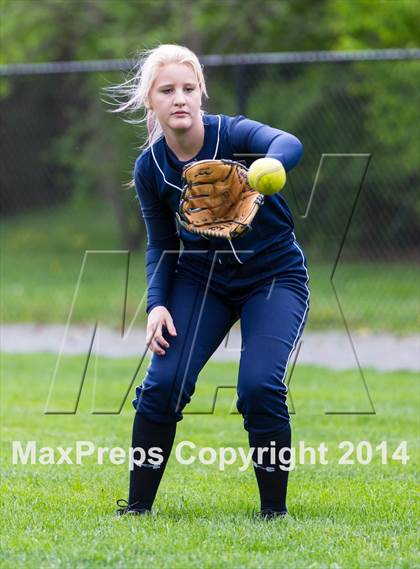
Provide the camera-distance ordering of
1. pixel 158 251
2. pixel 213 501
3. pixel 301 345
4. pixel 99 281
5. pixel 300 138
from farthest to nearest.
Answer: pixel 99 281 → pixel 300 138 → pixel 301 345 → pixel 213 501 → pixel 158 251

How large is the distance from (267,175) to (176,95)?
0.57 metres

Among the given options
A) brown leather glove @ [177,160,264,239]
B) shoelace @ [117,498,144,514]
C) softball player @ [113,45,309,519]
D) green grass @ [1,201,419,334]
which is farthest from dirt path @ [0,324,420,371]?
brown leather glove @ [177,160,264,239]

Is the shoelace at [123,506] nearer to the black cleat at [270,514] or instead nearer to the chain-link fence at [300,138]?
the black cleat at [270,514]

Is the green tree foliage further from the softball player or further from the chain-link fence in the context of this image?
the softball player

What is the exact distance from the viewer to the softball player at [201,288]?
3740mm

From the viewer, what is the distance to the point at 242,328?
3.86m

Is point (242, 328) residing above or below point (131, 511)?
above

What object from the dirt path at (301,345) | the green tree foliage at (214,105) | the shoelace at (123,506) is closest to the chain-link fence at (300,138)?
the green tree foliage at (214,105)

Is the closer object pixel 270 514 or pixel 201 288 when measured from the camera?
pixel 270 514

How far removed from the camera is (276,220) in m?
3.94

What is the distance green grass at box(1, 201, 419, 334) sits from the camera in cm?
965

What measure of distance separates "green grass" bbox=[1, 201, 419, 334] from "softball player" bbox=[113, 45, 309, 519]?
5.60 meters

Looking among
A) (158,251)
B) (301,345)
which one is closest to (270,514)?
(158,251)

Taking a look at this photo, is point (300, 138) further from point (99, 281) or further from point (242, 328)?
point (242, 328)
